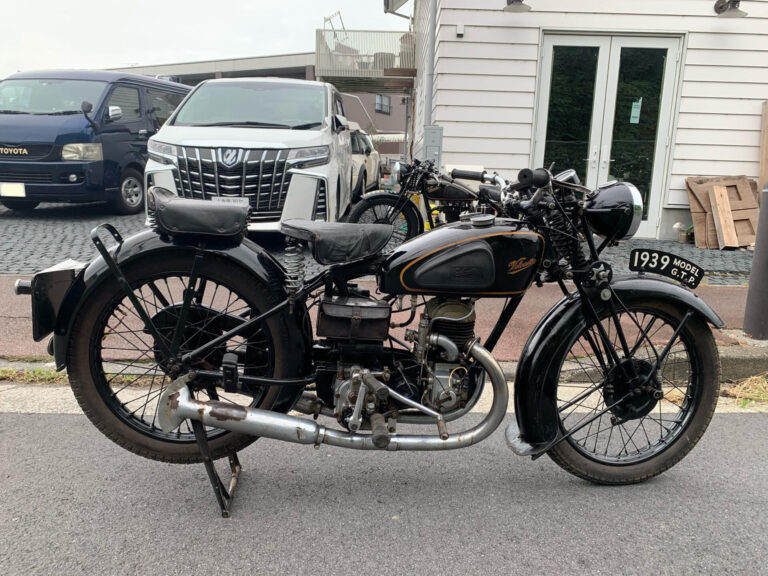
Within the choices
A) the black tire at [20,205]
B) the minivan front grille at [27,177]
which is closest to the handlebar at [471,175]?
the minivan front grille at [27,177]

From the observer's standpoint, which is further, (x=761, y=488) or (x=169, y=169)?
(x=169, y=169)

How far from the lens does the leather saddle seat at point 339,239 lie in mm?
2148

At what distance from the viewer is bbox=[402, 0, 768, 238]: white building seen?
774 centimetres

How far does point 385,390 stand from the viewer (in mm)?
2213

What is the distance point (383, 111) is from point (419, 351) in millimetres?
35015

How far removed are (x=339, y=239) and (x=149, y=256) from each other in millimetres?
739

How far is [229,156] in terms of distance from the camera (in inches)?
223

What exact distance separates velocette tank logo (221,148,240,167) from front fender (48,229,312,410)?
138 inches

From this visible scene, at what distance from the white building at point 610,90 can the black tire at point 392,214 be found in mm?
2320

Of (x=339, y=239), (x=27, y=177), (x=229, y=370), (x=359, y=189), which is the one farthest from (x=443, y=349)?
(x=27, y=177)

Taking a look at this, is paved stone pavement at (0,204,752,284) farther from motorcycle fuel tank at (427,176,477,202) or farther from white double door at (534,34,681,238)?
motorcycle fuel tank at (427,176,477,202)

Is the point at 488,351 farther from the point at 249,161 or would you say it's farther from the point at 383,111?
the point at 383,111

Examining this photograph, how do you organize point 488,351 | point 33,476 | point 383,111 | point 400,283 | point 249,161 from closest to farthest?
point 400,283 < point 488,351 < point 33,476 < point 249,161 < point 383,111

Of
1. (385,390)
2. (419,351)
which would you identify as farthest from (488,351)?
(385,390)
